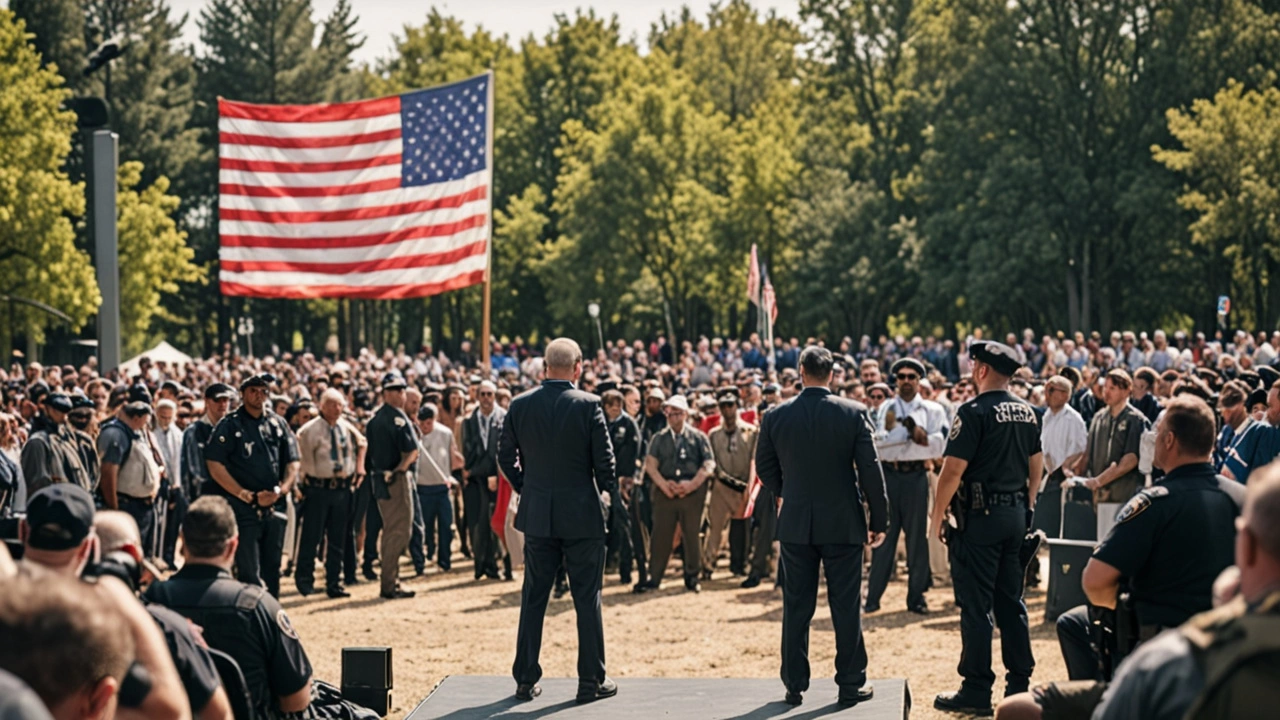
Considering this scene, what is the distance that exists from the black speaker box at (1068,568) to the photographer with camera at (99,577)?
806 centimetres

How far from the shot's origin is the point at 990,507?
8828mm

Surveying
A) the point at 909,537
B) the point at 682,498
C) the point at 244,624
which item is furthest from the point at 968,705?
the point at 682,498

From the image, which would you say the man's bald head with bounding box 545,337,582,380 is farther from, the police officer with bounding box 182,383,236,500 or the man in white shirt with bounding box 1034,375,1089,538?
the man in white shirt with bounding box 1034,375,1089,538

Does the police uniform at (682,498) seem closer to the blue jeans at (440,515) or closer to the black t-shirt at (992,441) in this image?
the blue jeans at (440,515)

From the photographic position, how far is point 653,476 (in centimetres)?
1553

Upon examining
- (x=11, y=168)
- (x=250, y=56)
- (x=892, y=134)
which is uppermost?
(x=250, y=56)

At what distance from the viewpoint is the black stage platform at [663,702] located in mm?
8375

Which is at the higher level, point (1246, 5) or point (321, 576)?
point (1246, 5)

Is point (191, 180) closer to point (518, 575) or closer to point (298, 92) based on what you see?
point (298, 92)

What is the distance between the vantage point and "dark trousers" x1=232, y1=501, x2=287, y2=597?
12055 millimetres

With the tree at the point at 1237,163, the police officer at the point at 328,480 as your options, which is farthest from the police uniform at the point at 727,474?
the tree at the point at 1237,163

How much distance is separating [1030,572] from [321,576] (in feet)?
25.6

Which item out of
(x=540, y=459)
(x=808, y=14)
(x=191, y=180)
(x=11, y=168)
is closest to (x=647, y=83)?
(x=808, y=14)

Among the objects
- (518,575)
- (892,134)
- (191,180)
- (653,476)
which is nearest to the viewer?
(653,476)
